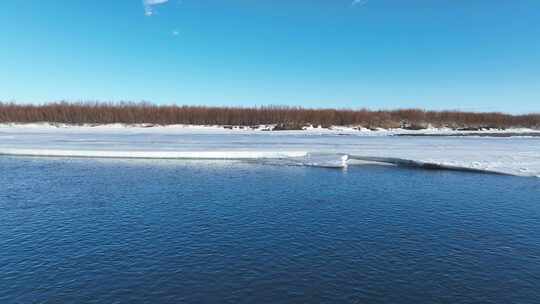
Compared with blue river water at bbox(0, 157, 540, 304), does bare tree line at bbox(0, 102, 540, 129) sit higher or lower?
higher

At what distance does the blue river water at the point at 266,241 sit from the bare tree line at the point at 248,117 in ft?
112

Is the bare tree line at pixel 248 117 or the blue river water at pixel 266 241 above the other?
the bare tree line at pixel 248 117

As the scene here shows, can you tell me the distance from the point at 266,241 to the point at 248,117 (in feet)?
143

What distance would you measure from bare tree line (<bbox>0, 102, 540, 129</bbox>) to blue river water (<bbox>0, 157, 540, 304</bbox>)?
34.2 meters

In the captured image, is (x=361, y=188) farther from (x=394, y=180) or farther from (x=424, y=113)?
(x=424, y=113)

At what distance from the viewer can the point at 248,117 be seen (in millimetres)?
51219

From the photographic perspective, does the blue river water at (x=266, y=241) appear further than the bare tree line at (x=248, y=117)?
No

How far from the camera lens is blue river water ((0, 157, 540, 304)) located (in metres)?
6.26

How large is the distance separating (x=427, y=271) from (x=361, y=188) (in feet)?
22.2

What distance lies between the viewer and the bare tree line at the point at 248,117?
160 feet

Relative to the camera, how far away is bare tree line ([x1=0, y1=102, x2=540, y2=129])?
4881 cm

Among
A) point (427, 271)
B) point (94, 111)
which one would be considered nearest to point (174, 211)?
point (427, 271)

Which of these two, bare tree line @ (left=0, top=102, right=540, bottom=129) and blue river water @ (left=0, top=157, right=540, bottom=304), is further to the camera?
bare tree line @ (left=0, top=102, right=540, bottom=129)

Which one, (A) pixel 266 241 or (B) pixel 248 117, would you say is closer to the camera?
(A) pixel 266 241
